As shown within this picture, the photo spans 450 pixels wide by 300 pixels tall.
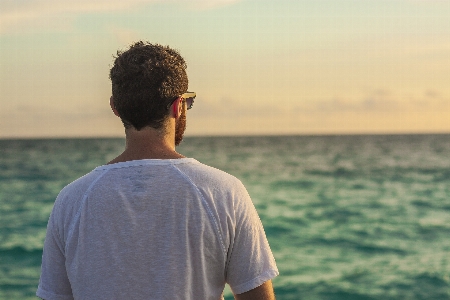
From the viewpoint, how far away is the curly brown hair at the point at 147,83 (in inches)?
77.4

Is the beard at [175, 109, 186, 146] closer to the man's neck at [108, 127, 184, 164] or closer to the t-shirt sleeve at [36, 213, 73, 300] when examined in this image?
the man's neck at [108, 127, 184, 164]

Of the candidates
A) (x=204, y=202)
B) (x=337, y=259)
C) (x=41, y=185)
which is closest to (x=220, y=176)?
(x=204, y=202)

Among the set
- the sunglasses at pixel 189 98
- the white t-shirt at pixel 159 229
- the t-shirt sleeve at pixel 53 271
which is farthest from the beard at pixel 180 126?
the t-shirt sleeve at pixel 53 271

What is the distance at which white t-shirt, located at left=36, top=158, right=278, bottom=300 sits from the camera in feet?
6.34

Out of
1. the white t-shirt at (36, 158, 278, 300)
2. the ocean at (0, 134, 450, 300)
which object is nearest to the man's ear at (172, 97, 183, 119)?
the white t-shirt at (36, 158, 278, 300)

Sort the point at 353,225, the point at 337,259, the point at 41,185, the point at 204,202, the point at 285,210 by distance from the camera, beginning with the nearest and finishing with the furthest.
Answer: the point at 204,202 < the point at 337,259 < the point at 353,225 < the point at 285,210 < the point at 41,185

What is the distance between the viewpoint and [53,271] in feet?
7.04

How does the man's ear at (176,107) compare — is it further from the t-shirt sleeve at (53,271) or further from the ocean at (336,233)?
the ocean at (336,233)

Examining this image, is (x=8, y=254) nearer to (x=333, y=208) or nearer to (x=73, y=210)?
(x=333, y=208)

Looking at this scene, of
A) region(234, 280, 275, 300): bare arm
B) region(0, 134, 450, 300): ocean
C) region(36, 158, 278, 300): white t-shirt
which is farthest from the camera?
region(0, 134, 450, 300): ocean

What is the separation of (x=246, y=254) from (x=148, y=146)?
447mm

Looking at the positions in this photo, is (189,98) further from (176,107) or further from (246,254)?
(246,254)

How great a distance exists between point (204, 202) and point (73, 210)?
1.35 feet

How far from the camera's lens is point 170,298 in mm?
1954
